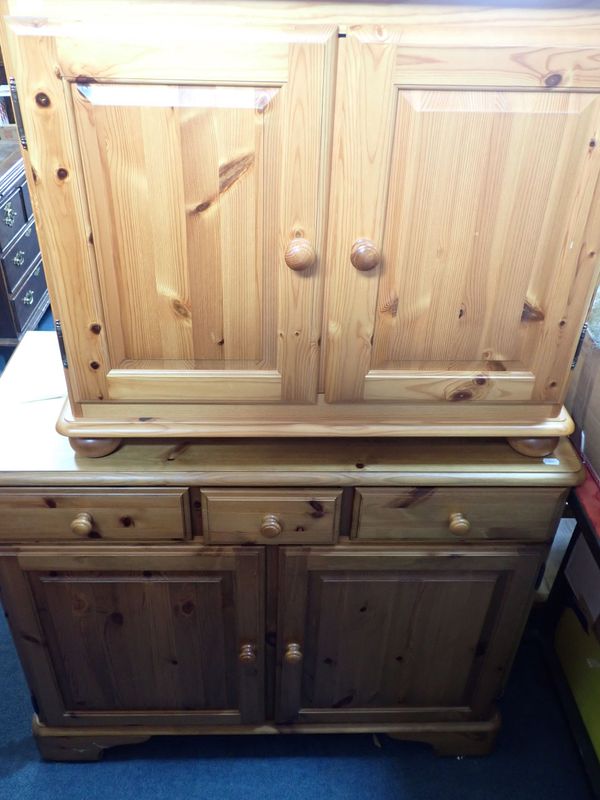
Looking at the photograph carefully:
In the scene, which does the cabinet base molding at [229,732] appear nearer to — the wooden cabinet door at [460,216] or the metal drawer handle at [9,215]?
the wooden cabinet door at [460,216]

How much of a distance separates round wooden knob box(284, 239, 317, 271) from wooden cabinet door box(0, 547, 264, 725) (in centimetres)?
51

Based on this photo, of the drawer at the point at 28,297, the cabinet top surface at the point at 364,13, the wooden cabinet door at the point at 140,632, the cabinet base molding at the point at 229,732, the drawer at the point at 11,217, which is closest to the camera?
the cabinet top surface at the point at 364,13

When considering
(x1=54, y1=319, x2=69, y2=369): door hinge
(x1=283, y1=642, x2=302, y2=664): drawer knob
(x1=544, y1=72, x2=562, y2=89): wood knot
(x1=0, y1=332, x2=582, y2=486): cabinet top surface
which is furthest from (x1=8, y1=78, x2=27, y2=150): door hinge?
(x1=283, y1=642, x2=302, y2=664): drawer knob

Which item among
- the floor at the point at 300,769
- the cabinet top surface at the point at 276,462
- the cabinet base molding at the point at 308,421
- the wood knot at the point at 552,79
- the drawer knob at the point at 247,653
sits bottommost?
the floor at the point at 300,769

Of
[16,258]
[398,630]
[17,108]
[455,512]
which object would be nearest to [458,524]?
[455,512]

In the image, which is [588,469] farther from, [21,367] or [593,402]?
[21,367]

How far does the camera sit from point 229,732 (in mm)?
1362

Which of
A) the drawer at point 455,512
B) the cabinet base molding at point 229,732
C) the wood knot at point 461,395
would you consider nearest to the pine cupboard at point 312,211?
the wood knot at point 461,395

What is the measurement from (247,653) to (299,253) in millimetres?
764

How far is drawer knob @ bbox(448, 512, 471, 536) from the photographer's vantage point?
3.54ft

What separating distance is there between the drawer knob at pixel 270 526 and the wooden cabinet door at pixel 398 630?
0.07 m

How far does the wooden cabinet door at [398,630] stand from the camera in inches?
45.3

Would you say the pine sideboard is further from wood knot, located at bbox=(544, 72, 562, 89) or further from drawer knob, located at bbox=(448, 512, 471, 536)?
wood knot, located at bbox=(544, 72, 562, 89)

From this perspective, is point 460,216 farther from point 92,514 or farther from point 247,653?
point 247,653
